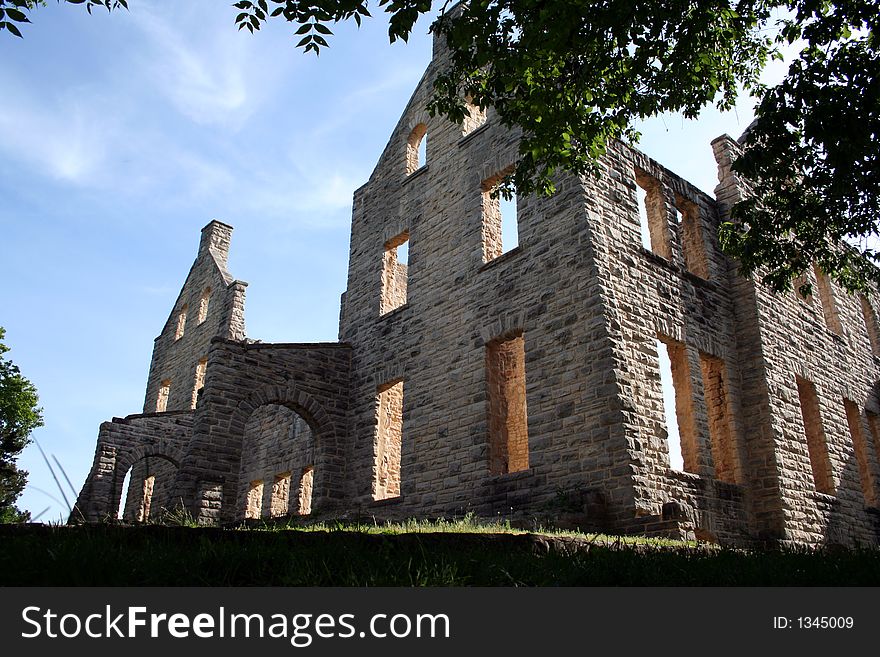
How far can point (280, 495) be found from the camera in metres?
18.8

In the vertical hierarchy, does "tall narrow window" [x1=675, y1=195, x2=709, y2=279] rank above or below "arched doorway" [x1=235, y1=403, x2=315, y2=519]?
above

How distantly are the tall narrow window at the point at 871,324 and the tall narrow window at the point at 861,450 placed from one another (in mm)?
3631

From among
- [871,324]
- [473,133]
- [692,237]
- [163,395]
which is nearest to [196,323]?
[163,395]

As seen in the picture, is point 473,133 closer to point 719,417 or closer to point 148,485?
point 719,417

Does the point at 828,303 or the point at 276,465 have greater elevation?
the point at 828,303

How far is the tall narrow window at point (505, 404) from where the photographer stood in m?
11.9

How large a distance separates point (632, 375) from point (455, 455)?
11.3 ft

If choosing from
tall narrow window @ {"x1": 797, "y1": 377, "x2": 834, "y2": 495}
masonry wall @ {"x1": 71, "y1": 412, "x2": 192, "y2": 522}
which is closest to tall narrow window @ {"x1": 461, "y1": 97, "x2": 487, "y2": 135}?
tall narrow window @ {"x1": 797, "y1": 377, "x2": 834, "y2": 495}

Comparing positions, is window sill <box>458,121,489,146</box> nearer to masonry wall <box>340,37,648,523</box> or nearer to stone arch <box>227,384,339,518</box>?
masonry wall <box>340,37,648,523</box>

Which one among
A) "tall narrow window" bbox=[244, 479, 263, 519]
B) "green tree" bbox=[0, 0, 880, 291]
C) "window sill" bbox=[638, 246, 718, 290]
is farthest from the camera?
"tall narrow window" bbox=[244, 479, 263, 519]

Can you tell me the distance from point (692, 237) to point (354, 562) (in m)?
11.9

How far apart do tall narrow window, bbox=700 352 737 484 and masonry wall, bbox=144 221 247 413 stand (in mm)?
12895

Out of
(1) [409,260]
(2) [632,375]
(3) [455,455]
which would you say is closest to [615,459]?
(2) [632,375]

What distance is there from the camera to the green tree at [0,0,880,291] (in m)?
6.90
